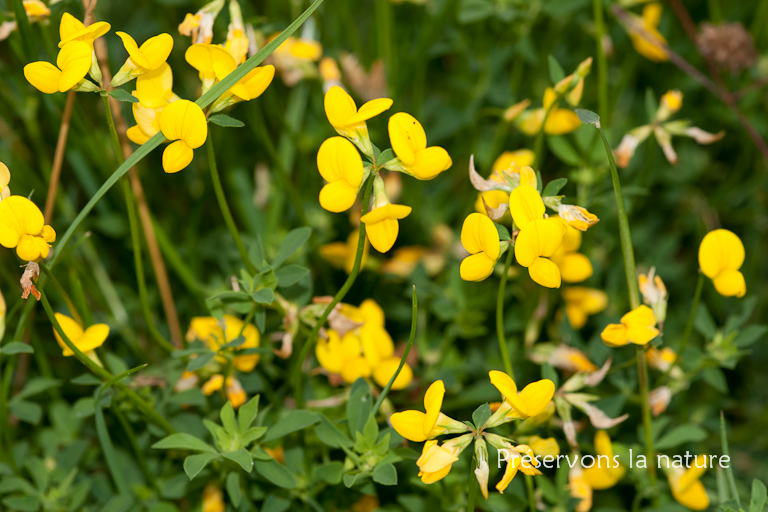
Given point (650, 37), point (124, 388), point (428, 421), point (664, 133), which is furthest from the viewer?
point (650, 37)

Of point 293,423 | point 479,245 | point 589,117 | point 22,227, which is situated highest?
point 22,227

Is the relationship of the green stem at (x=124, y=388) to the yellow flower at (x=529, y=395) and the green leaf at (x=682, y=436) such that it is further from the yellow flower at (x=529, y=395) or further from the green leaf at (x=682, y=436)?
the green leaf at (x=682, y=436)

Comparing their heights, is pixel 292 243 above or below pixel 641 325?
above

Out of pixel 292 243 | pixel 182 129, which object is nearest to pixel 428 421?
pixel 292 243

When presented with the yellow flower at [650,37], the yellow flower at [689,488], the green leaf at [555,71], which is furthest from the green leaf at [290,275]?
the yellow flower at [650,37]

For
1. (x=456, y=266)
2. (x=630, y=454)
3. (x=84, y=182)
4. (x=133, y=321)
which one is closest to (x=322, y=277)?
(x=456, y=266)

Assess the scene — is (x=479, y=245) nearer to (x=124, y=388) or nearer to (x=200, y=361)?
(x=200, y=361)

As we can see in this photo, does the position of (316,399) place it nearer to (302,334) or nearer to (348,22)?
(302,334)
